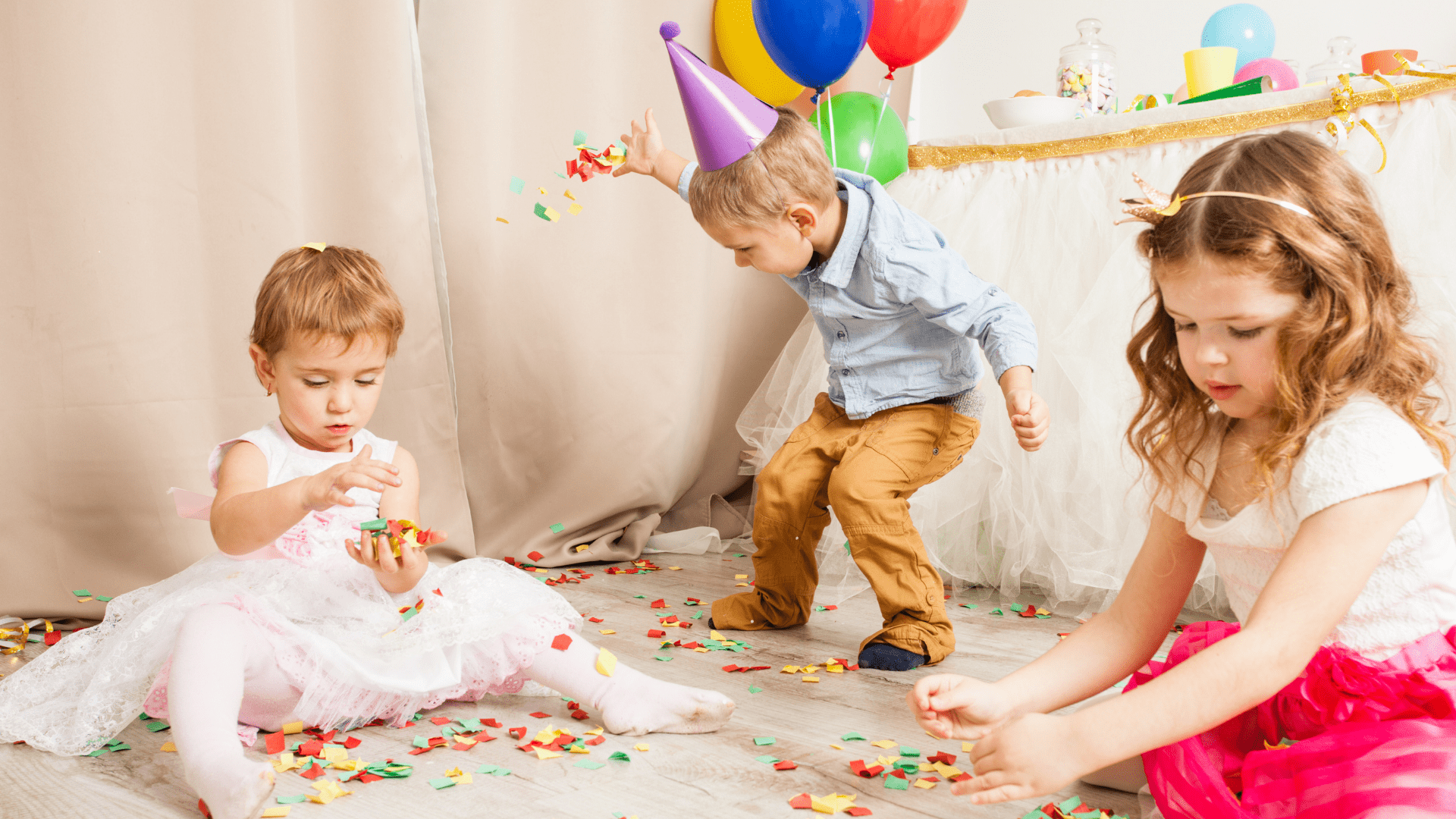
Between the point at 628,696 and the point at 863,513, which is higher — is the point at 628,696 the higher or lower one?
the lower one

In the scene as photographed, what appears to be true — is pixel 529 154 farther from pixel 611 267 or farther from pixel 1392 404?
pixel 1392 404

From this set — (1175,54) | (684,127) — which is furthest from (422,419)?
(1175,54)

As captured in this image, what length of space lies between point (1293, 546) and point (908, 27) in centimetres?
140

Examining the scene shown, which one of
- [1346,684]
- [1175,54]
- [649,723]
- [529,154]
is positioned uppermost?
[1175,54]

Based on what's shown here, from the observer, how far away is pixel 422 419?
2025mm

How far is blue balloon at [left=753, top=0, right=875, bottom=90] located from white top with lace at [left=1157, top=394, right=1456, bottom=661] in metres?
1.10

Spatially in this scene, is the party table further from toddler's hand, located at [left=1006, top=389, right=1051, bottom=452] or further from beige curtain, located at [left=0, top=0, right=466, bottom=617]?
beige curtain, located at [left=0, top=0, right=466, bottom=617]

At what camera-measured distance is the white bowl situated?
2033 millimetres

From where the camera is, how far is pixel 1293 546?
2.75ft

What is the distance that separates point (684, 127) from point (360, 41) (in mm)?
691

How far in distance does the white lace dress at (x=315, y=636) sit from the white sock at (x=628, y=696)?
0.10ft

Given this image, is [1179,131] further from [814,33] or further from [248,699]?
[248,699]

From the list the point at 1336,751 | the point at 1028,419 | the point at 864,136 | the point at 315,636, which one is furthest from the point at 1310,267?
the point at 864,136

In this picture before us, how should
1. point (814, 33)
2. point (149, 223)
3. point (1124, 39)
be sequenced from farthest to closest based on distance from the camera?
point (1124, 39) → point (814, 33) → point (149, 223)
